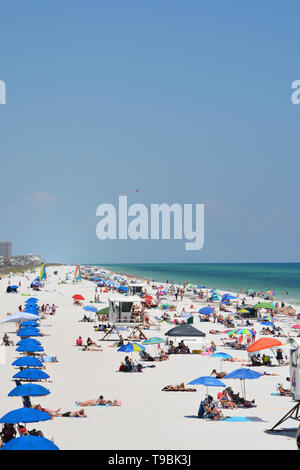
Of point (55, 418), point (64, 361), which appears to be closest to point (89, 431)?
point (55, 418)

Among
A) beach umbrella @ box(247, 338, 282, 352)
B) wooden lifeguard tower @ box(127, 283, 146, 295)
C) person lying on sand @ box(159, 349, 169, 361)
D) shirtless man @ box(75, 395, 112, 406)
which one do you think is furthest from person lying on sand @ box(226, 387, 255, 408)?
wooden lifeguard tower @ box(127, 283, 146, 295)

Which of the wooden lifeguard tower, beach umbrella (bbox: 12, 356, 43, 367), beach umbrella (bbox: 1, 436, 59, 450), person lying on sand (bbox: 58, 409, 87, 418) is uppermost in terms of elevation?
beach umbrella (bbox: 1, 436, 59, 450)

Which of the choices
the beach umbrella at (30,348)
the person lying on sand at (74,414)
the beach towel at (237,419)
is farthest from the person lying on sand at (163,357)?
the person lying on sand at (74,414)

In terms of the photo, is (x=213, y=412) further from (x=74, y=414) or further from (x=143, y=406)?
(x=74, y=414)

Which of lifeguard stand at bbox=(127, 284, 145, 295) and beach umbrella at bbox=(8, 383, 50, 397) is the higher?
beach umbrella at bbox=(8, 383, 50, 397)

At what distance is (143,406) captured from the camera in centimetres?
1581

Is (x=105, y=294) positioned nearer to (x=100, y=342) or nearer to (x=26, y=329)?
(x=100, y=342)

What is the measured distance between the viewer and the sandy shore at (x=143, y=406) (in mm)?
12266

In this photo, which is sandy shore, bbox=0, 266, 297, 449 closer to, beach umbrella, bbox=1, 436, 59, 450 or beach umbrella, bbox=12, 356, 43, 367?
beach umbrella, bbox=12, 356, 43, 367

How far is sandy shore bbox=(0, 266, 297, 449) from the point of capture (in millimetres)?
12266

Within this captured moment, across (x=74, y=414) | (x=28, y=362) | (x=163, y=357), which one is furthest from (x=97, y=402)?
(x=163, y=357)

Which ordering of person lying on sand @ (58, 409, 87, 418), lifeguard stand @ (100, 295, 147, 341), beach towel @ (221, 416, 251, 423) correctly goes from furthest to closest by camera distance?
lifeguard stand @ (100, 295, 147, 341)
beach towel @ (221, 416, 251, 423)
person lying on sand @ (58, 409, 87, 418)

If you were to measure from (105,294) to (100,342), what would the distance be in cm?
3335

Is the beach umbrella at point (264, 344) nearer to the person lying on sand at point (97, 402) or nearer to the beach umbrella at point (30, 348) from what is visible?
the person lying on sand at point (97, 402)
